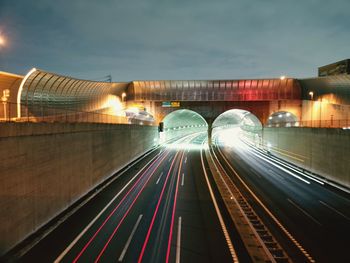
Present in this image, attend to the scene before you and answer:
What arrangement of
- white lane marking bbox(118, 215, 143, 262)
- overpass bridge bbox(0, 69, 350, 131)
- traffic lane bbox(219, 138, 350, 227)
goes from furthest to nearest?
1. overpass bridge bbox(0, 69, 350, 131)
2. traffic lane bbox(219, 138, 350, 227)
3. white lane marking bbox(118, 215, 143, 262)

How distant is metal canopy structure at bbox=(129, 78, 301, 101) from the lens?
5550 centimetres

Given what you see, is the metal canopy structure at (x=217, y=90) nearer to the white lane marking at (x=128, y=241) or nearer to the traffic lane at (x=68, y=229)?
the traffic lane at (x=68, y=229)

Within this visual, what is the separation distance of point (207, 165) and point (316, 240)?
2299cm

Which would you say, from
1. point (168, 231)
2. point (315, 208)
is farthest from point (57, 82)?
point (315, 208)

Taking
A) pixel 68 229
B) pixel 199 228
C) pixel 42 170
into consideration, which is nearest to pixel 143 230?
pixel 199 228

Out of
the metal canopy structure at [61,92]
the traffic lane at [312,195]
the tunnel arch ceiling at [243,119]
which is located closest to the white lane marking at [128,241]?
the metal canopy structure at [61,92]

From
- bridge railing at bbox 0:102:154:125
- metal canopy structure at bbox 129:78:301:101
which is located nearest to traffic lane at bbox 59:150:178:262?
bridge railing at bbox 0:102:154:125

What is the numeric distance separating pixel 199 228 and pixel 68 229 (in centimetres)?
797

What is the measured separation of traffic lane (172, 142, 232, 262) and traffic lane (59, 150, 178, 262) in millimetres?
3710

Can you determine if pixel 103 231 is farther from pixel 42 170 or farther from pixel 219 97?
pixel 219 97

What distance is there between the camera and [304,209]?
1900 cm

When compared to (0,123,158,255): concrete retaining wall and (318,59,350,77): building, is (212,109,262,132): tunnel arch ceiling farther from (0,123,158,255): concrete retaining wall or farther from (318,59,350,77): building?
(0,123,158,255): concrete retaining wall

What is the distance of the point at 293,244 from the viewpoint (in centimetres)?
1368

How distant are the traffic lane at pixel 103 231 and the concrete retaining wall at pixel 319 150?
19.0 metres
